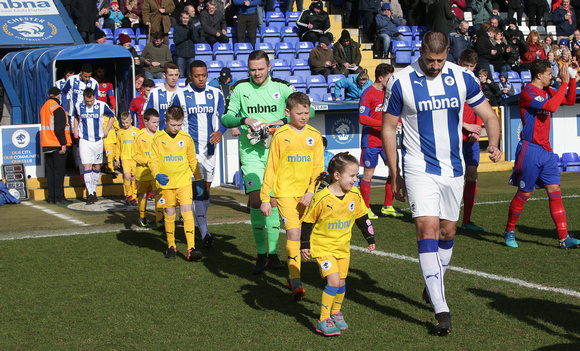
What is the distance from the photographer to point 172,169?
7504mm

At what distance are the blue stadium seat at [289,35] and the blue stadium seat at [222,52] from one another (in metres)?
2.16

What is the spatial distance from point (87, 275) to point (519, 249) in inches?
187

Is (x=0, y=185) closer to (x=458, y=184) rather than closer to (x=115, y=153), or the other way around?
(x=115, y=153)

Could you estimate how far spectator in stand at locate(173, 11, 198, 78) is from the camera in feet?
58.5

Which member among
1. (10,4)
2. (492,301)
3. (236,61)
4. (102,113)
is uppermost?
(10,4)

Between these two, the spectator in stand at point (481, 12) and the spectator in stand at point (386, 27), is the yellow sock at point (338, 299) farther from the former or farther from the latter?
the spectator in stand at point (481, 12)

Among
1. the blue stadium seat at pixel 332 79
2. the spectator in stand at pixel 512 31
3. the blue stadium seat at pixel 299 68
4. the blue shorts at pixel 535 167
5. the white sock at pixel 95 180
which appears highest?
the spectator in stand at pixel 512 31

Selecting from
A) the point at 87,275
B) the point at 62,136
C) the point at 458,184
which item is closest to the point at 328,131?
the point at 62,136

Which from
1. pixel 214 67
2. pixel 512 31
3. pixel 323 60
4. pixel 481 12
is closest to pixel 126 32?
pixel 214 67

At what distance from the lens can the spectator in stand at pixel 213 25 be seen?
1883 cm

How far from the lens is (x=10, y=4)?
55.9ft

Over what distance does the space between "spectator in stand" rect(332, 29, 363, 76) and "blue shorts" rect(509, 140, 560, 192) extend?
38.6ft

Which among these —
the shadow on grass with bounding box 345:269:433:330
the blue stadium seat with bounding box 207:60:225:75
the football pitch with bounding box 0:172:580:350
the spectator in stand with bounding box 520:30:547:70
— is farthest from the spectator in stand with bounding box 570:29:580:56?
the shadow on grass with bounding box 345:269:433:330

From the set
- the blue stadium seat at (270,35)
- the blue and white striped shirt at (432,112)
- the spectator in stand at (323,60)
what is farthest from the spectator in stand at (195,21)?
the blue and white striped shirt at (432,112)
